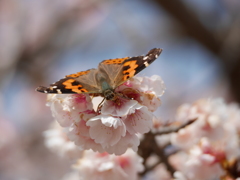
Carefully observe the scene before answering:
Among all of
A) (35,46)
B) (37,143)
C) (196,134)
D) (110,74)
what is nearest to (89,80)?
(110,74)

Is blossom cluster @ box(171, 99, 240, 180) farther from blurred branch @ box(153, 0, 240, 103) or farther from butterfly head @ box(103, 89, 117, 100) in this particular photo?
blurred branch @ box(153, 0, 240, 103)

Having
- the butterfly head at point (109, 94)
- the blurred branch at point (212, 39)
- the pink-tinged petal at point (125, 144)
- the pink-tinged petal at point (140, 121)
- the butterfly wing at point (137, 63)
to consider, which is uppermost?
the blurred branch at point (212, 39)

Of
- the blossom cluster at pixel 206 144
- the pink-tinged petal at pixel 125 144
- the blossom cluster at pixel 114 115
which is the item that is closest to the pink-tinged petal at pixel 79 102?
the blossom cluster at pixel 114 115

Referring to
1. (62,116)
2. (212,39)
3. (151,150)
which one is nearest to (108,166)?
(151,150)

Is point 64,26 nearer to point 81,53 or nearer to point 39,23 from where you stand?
point 81,53

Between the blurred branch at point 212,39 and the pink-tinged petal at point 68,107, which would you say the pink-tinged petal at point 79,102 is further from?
the blurred branch at point 212,39

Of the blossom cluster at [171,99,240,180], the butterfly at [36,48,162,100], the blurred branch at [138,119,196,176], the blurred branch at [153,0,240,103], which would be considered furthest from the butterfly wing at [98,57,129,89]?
the blurred branch at [153,0,240,103]

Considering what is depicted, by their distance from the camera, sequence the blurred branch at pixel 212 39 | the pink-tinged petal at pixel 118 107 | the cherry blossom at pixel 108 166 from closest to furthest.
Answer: the pink-tinged petal at pixel 118 107, the cherry blossom at pixel 108 166, the blurred branch at pixel 212 39
